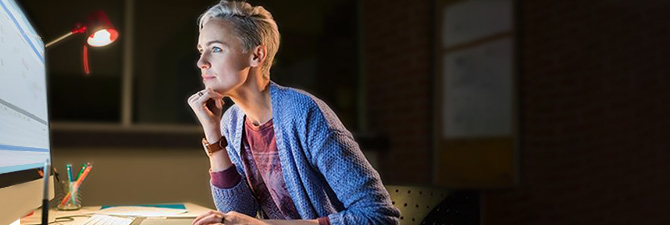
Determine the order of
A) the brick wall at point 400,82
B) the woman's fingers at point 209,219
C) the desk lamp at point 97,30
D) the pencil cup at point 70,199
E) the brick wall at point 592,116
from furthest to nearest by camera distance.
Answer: the brick wall at point 400,82, the brick wall at point 592,116, the pencil cup at point 70,199, the desk lamp at point 97,30, the woman's fingers at point 209,219

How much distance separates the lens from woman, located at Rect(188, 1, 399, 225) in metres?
0.95

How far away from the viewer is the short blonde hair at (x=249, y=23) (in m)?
0.96

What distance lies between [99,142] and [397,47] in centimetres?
163

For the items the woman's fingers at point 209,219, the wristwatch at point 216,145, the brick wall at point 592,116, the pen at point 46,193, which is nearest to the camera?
the pen at point 46,193

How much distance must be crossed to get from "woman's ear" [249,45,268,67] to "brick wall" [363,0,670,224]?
247 cm

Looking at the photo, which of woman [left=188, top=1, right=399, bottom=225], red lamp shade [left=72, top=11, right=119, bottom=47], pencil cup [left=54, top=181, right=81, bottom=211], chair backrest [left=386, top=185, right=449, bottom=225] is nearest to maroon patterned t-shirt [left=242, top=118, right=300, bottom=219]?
woman [left=188, top=1, right=399, bottom=225]

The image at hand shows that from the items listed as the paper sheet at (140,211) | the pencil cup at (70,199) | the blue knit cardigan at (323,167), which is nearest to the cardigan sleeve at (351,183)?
the blue knit cardigan at (323,167)

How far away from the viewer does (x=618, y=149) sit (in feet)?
11.4

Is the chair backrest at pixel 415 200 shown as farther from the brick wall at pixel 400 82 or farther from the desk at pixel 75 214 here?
the brick wall at pixel 400 82

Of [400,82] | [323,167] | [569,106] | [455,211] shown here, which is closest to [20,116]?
[323,167]

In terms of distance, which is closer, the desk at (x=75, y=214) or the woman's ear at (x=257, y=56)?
the woman's ear at (x=257, y=56)

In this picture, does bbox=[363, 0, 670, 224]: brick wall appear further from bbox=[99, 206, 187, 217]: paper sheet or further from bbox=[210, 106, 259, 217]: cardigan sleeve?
bbox=[210, 106, 259, 217]: cardigan sleeve

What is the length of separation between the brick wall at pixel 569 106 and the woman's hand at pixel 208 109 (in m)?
2.43

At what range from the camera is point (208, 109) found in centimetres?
102
